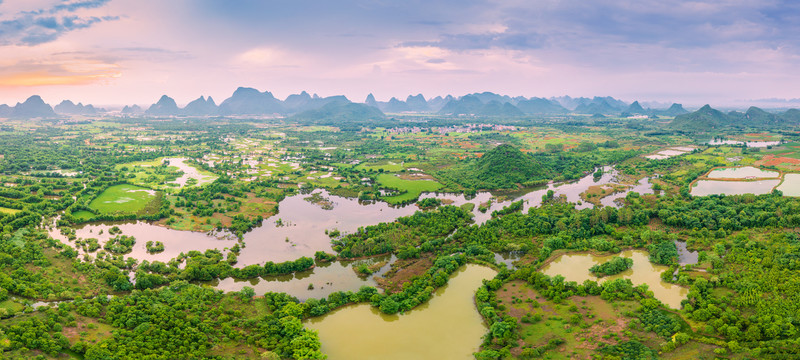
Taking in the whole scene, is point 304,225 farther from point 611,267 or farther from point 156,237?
point 611,267

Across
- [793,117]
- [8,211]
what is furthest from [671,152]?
[8,211]

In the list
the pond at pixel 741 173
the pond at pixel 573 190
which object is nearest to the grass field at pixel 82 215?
the pond at pixel 573 190

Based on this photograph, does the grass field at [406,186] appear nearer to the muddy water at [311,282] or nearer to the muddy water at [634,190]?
the muddy water at [311,282]

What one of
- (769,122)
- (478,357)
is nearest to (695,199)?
(478,357)

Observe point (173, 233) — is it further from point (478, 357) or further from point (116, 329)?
point (478, 357)

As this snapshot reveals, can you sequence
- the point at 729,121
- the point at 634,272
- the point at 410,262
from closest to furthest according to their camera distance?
1. the point at 634,272
2. the point at 410,262
3. the point at 729,121

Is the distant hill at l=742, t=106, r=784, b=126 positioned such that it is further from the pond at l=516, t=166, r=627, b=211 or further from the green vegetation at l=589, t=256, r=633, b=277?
the green vegetation at l=589, t=256, r=633, b=277

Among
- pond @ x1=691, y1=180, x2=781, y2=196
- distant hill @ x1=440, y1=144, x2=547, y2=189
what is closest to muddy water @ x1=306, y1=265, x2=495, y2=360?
distant hill @ x1=440, y1=144, x2=547, y2=189
